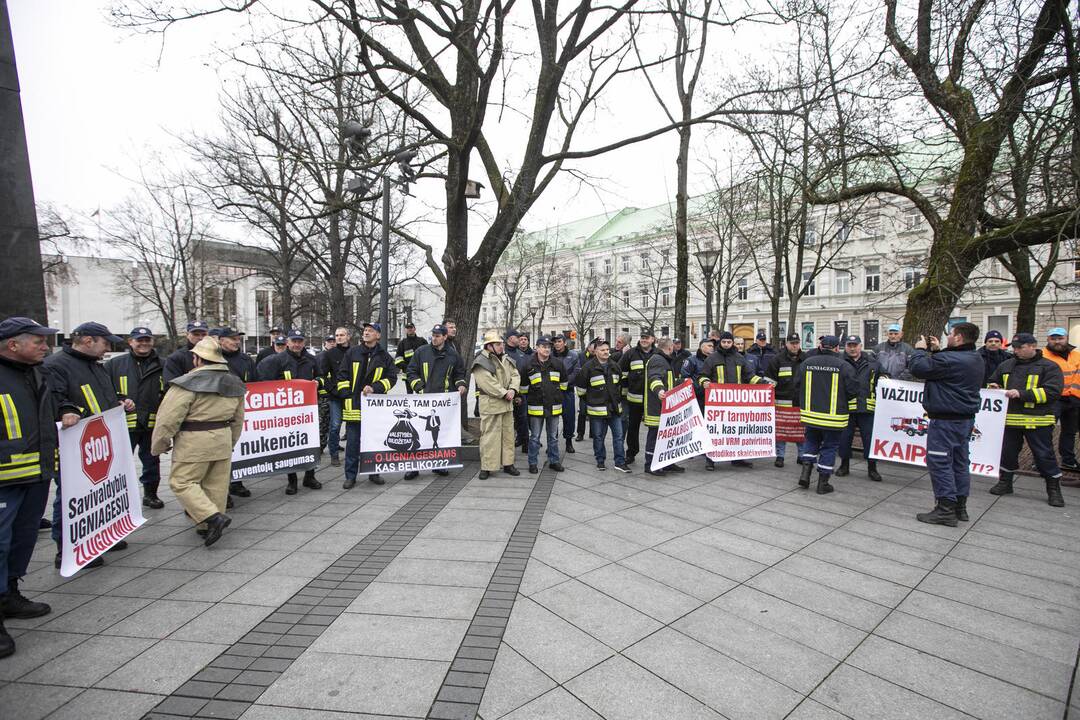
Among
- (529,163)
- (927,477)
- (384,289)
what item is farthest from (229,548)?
(927,477)

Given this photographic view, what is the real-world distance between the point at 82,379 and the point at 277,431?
2.40m

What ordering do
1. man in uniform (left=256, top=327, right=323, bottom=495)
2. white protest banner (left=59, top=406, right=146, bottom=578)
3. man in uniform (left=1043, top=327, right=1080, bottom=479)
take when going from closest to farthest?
white protest banner (left=59, top=406, right=146, bottom=578), man in uniform (left=256, top=327, right=323, bottom=495), man in uniform (left=1043, top=327, right=1080, bottom=479)

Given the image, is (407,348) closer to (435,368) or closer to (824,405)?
(435,368)

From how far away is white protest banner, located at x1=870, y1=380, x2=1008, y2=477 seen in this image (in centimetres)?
724

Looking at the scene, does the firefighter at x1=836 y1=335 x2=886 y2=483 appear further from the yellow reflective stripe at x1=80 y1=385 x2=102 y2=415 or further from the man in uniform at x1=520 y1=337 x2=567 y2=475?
the yellow reflective stripe at x1=80 y1=385 x2=102 y2=415

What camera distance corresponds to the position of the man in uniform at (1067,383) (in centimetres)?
728

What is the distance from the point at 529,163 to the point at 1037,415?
26.2 ft

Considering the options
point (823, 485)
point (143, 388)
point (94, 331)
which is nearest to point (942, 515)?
point (823, 485)

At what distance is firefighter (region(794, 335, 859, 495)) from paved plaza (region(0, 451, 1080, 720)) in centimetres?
104

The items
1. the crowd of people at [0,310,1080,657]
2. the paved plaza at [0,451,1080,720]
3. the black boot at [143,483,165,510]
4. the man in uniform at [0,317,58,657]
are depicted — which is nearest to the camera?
the paved plaza at [0,451,1080,720]

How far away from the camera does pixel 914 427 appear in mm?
7688

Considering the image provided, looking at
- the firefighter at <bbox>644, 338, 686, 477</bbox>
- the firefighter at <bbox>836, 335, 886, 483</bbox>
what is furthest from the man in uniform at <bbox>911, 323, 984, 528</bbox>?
the firefighter at <bbox>644, 338, 686, 477</bbox>

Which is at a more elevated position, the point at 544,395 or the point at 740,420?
the point at 544,395

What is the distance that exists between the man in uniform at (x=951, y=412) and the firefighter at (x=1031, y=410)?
1.78 metres
